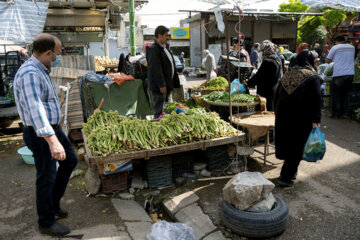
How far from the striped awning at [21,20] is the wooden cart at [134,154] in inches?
314

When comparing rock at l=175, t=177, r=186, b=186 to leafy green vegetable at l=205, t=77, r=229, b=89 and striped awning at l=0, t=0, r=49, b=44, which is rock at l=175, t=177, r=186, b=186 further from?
striped awning at l=0, t=0, r=49, b=44

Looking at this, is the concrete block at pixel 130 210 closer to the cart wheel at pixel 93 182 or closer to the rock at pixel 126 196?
the rock at pixel 126 196

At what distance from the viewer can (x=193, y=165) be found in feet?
15.8

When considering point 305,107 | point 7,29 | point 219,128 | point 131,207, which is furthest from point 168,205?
point 7,29

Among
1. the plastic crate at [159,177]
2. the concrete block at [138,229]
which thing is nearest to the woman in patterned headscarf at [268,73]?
the plastic crate at [159,177]

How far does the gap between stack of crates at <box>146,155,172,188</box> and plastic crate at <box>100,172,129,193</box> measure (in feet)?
1.20

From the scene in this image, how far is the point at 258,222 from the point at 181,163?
1.86 meters

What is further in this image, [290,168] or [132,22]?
[132,22]

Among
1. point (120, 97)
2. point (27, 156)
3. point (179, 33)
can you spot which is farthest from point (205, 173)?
point (179, 33)

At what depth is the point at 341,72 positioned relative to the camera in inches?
295

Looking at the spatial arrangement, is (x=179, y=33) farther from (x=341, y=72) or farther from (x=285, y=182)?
(x=285, y=182)

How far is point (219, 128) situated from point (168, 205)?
154cm

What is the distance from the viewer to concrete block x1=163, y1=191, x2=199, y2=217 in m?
3.79

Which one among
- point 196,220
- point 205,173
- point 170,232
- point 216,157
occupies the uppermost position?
point 216,157
